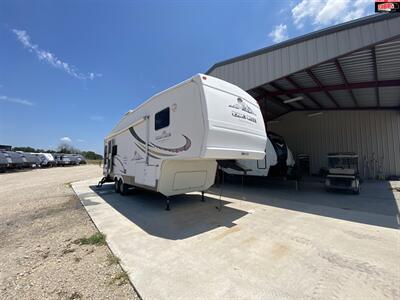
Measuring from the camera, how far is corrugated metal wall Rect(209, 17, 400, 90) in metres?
5.55

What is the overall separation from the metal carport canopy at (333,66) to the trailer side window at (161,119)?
185 inches

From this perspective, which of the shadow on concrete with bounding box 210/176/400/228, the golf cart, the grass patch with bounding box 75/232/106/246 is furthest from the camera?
the golf cart

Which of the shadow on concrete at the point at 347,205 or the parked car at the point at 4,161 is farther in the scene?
the parked car at the point at 4,161

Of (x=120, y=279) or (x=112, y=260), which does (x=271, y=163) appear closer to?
(x=112, y=260)

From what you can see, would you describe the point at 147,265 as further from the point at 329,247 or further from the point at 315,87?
the point at 315,87

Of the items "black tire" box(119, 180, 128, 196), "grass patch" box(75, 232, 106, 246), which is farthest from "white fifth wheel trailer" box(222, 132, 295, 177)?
"grass patch" box(75, 232, 106, 246)

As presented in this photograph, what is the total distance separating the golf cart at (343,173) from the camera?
798 centimetres

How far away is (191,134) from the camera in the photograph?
15.1ft

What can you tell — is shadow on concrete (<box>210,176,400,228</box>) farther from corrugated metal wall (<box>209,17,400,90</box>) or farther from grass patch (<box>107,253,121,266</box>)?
grass patch (<box>107,253,121,266</box>)

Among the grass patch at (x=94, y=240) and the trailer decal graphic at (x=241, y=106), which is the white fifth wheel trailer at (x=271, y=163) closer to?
the trailer decal graphic at (x=241, y=106)

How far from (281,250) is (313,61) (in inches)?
244

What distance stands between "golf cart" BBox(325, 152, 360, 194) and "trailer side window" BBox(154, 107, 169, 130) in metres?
7.26

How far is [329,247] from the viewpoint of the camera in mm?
3490

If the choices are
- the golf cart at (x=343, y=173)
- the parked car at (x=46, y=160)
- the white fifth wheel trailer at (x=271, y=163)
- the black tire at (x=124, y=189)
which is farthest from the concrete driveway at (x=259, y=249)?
the parked car at (x=46, y=160)
